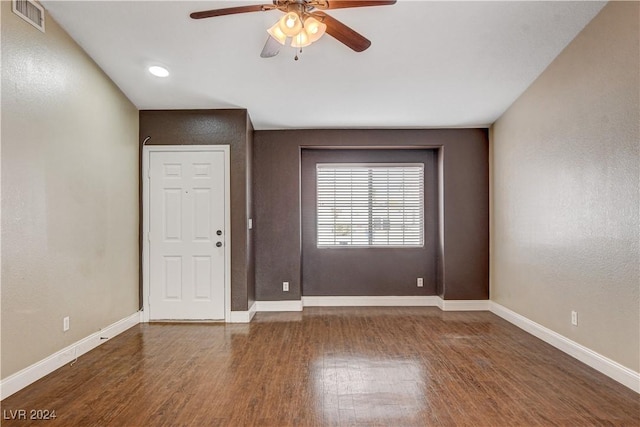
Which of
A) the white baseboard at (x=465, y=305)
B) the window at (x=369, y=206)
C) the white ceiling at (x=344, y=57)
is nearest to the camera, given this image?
the white ceiling at (x=344, y=57)

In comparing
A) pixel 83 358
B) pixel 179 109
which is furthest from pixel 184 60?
pixel 83 358

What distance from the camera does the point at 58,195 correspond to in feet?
11.0

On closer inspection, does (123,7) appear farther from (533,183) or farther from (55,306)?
(533,183)

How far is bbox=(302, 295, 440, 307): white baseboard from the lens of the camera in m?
5.55

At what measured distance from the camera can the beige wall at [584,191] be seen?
291 cm

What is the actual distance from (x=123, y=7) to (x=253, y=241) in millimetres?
3012

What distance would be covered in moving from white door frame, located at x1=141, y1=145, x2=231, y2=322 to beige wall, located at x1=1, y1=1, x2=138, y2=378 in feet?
0.82

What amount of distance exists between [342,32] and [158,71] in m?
2.30

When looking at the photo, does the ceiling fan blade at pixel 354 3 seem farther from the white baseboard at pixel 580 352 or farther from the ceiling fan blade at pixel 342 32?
the white baseboard at pixel 580 352

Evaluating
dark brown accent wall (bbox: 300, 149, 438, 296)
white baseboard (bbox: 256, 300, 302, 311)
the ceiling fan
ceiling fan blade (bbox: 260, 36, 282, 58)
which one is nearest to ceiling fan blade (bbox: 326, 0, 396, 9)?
the ceiling fan

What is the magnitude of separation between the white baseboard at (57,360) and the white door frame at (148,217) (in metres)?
0.46

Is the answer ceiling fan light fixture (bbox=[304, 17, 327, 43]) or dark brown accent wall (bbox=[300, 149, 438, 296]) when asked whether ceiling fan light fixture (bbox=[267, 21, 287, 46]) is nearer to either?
ceiling fan light fixture (bbox=[304, 17, 327, 43])

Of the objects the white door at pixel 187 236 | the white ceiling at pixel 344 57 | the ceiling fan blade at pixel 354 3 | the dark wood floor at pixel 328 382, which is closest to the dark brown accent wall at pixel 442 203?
the white ceiling at pixel 344 57

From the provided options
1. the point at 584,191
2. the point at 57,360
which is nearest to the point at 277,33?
the point at 584,191
